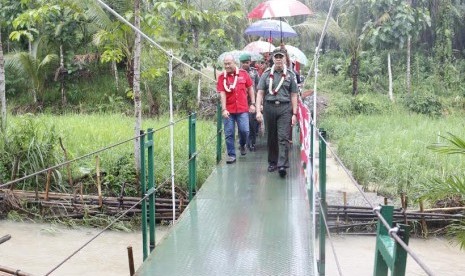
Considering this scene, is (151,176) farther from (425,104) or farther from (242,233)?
(425,104)

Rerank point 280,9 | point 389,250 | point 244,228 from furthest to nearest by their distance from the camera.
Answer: point 280,9 → point 244,228 → point 389,250

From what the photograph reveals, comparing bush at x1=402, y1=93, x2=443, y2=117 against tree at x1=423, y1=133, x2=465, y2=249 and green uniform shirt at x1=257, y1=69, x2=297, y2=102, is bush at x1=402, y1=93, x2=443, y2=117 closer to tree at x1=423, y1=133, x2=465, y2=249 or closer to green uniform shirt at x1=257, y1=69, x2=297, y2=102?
green uniform shirt at x1=257, y1=69, x2=297, y2=102

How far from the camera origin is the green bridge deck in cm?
305

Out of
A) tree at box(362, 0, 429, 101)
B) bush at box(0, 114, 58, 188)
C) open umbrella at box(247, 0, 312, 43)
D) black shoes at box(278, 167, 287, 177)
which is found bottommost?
bush at box(0, 114, 58, 188)

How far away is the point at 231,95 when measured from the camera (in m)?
5.63

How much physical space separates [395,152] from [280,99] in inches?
198

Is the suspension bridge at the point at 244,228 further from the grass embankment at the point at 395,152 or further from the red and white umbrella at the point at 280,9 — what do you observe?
the grass embankment at the point at 395,152

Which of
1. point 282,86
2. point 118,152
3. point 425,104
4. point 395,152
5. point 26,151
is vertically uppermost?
point 282,86

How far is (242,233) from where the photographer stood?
11.9 feet

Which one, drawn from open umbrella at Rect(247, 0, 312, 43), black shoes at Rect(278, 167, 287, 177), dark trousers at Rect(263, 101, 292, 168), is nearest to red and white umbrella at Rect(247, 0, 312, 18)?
open umbrella at Rect(247, 0, 312, 43)

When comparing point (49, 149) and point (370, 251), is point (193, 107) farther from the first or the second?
point (370, 251)

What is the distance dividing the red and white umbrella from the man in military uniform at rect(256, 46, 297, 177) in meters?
1.53

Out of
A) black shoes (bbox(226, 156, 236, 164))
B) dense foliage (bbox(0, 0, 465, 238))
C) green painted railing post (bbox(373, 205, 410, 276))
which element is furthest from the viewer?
dense foliage (bbox(0, 0, 465, 238))

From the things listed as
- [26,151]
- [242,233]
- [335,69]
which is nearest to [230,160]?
[242,233]
